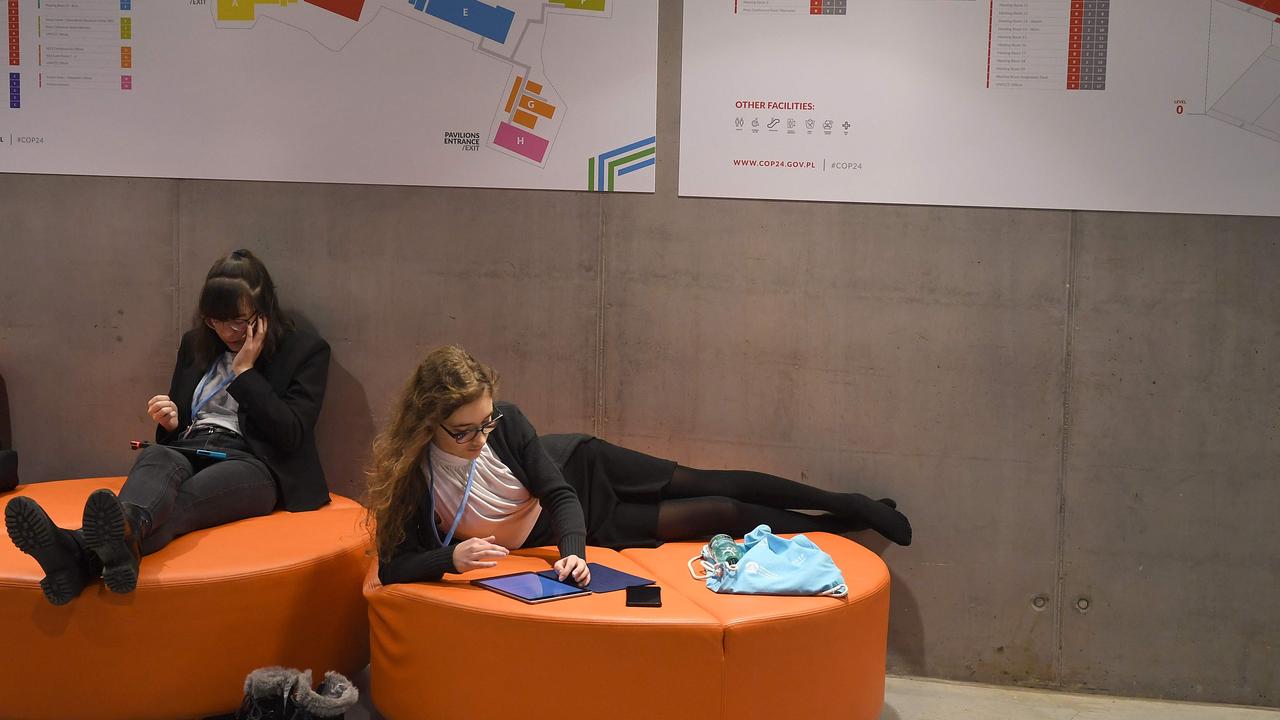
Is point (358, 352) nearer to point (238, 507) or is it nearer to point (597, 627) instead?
point (238, 507)

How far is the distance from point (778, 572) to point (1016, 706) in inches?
51.4

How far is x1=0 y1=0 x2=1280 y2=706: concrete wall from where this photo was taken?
3.57 m

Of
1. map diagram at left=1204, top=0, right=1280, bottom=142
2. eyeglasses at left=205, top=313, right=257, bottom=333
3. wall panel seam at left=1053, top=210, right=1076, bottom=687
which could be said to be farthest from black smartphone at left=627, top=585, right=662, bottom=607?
map diagram at left=1204, top=0, right=1280, bottom=142

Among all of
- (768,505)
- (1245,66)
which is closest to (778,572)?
(768,505)

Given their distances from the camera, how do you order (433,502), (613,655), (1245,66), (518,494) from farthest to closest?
1. (1245,66)
2. (518,494)
3. (433,502)
4. (613,655)

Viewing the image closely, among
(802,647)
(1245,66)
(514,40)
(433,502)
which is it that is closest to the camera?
(802,647)

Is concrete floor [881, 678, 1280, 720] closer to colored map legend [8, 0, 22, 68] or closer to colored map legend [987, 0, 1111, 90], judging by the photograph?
colored map legend [987, 0, 1111, 90]

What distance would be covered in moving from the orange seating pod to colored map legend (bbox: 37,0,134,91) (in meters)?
1.97

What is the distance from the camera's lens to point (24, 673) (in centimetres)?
277

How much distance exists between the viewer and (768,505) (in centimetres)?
359

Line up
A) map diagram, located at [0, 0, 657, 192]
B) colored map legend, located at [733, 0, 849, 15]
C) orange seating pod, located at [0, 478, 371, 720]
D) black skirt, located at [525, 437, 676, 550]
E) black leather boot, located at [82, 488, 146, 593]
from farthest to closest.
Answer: map diagram, located at [0, 0, 657, 192], colored map legend, located at [733, 0, 849, 15], black skirt, located at [525, 437, 676, 550], orange seating pod, located at [0, 478, 371, 720], black leather boot, located at [82, 488, 146, 593]

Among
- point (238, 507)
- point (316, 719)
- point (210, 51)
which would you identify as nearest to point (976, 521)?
point (316, 719)

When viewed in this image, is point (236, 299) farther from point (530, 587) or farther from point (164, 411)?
point (530, 587)

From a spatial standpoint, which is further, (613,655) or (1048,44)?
(1048,44)
